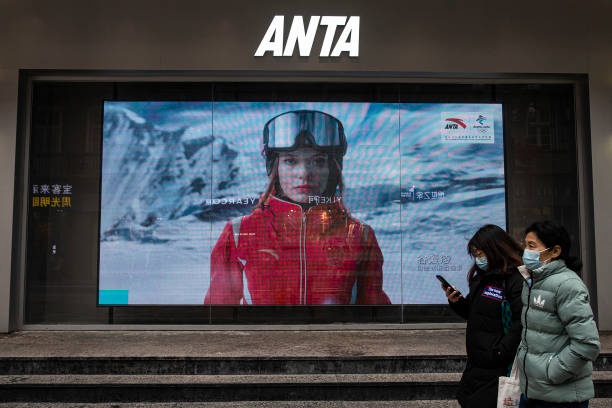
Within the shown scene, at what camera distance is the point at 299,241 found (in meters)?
7.10

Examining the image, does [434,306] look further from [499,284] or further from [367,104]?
[499,284]

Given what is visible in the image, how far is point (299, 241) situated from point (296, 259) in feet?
0.83

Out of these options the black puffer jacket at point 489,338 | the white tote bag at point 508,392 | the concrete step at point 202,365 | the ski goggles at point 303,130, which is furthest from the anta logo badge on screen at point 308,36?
the white tote bag at point 508,392

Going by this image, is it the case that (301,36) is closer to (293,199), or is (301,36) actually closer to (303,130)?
(303,130)

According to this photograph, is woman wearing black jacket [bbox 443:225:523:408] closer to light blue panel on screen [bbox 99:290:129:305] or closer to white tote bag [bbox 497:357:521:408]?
white tote bag [bbox 497:357:521:408]

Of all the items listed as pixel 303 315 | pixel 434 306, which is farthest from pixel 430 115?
pixel 303 315

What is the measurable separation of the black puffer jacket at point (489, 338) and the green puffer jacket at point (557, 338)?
0.34 ft

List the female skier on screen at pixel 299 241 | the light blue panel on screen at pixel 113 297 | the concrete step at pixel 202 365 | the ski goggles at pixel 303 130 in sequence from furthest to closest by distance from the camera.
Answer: the ski goggles at pixel 303 130 → the female skier on screen at pixel 299 241 → the light blue panel on screen at pixel 113 297 → the concrete step at pixel 202 365

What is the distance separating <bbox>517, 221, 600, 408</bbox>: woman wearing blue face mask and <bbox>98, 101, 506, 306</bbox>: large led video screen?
4486 mm

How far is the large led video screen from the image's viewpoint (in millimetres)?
7039

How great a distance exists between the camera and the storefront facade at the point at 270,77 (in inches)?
268

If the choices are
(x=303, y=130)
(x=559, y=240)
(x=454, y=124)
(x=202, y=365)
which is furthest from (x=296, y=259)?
(x=559, y=240)

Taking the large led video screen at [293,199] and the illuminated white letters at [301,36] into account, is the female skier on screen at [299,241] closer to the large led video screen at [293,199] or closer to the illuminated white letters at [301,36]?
the large led video screen at [293,199]

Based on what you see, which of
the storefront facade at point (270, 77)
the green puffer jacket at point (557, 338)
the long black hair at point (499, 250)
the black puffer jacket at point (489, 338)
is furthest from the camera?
the storefront facade at point (270, 77)
